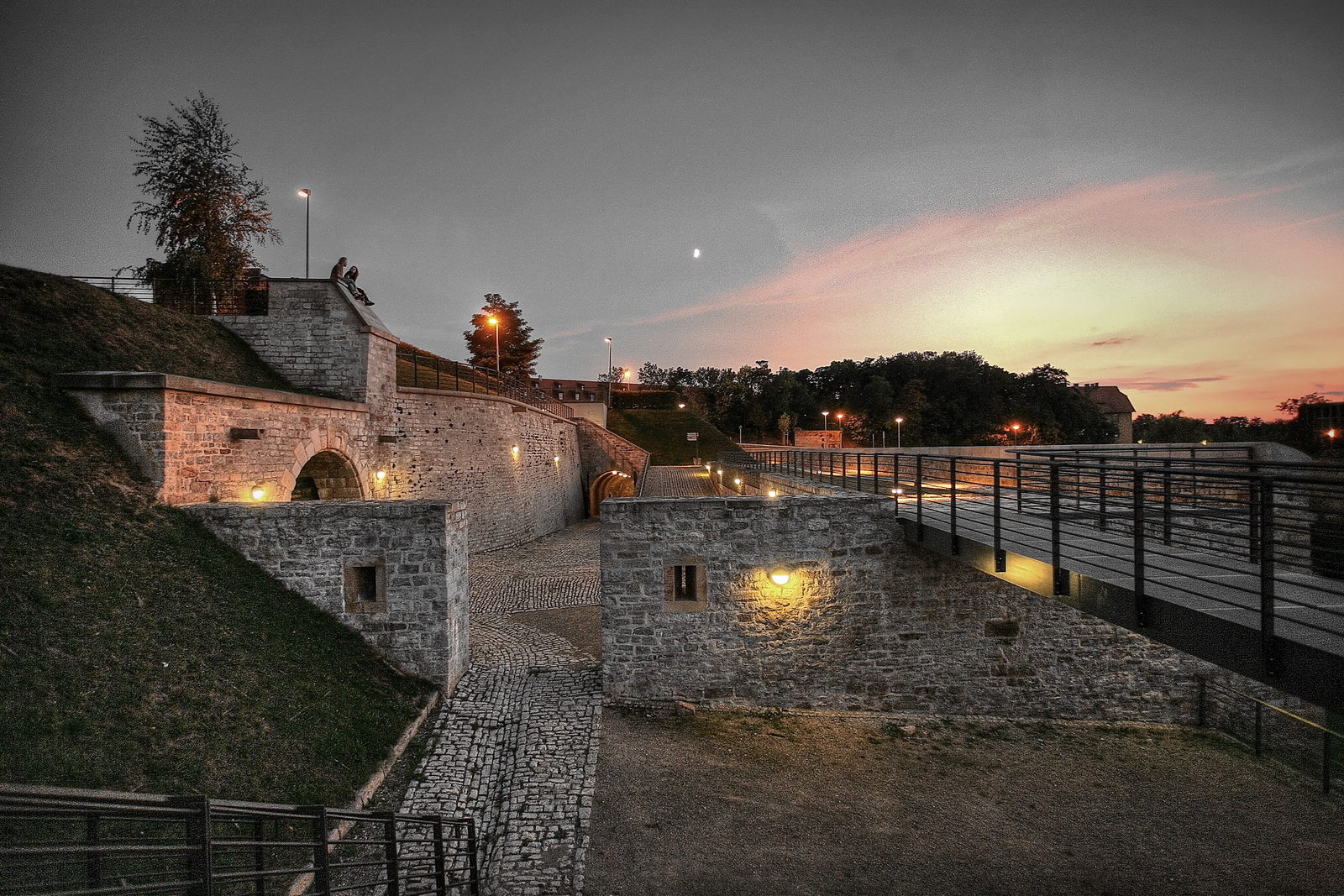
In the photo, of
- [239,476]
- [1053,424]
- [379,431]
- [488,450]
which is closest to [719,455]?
[488,450]

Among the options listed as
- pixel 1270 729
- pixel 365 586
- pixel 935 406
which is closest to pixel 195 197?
pixel 365 586

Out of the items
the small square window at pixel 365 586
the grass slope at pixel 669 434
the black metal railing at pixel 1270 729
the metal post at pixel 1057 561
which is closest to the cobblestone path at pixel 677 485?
the small square window at pixel 365 586

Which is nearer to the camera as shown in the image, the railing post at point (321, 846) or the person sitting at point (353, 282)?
the railing post at point (321, 846)

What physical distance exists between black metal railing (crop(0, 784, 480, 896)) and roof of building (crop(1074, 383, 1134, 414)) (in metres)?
88.5

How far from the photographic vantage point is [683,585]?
8945mm

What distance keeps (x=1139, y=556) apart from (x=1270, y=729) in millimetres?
7379

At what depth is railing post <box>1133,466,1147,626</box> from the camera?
4.82 meters

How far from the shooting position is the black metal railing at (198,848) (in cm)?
277

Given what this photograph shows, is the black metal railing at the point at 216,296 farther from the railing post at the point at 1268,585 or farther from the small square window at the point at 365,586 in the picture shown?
the railing post at the point at 1268,585

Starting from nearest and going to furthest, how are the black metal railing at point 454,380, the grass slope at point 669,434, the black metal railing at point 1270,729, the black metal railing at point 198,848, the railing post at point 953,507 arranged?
the black metal railing at point 198,848 → the railing post at point 953,507 → the black metal railing at point 1270,729 → the black metal railing at point 454,380 → the grass slope at point 669,434

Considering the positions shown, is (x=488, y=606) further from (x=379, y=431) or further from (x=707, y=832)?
(x=707, y=832)

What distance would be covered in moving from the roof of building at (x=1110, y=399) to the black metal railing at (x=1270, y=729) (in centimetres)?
7920

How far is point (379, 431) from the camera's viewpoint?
57.0 feet

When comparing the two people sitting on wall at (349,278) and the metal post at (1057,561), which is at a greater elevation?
the two people sitting on wall at (349,278)
